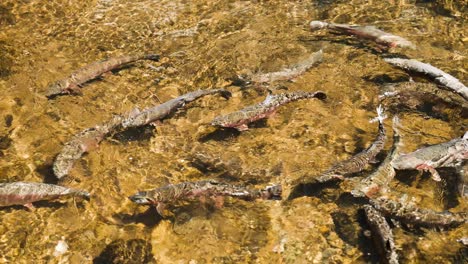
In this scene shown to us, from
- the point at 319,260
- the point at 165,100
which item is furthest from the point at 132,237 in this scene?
the point at 165,100

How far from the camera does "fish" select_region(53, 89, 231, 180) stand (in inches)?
284

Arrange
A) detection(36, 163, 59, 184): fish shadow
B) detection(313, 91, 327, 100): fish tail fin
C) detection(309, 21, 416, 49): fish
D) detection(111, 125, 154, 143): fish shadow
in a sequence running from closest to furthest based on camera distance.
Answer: detection(36, 163, 59, 184): fish shadow, detection(111, 125, 154, 143): fish shadow, detection(313, 91, 327, 100): fish tail fin, detection(309, 21, 416, 49): fish

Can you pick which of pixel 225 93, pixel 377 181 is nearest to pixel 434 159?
pixel 377 181

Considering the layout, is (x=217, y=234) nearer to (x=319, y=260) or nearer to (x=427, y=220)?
(x=319, y=260)

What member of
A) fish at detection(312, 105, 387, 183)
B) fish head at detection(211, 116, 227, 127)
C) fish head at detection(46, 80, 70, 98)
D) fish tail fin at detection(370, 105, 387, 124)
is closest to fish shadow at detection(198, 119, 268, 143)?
fish head at detection(211, 116, 227, 127)

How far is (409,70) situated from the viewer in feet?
29.1

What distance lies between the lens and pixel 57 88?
8.73 m

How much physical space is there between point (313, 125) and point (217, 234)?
2893mm

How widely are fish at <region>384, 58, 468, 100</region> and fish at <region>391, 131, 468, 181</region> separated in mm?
1591

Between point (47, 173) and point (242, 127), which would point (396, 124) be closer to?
point (242, 127)

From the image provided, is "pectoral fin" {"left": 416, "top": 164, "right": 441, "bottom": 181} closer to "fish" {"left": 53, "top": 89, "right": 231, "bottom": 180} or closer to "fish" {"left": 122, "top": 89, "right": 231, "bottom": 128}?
"fish" {"left": 53, "top": 89, "right": 231, "bottom": 180}

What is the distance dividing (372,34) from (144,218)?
21.1ft

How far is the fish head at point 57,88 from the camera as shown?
870 cm

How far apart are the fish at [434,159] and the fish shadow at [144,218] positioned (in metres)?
3.73
